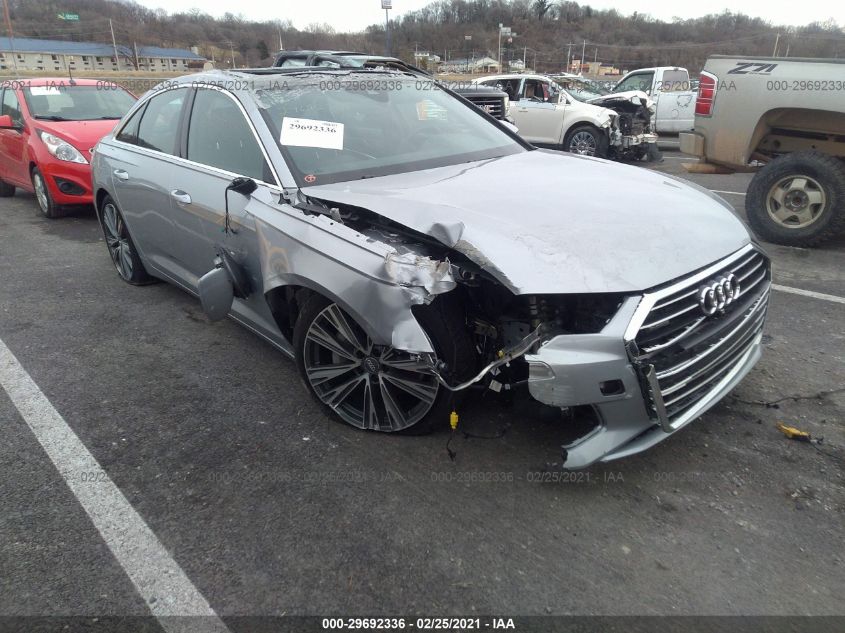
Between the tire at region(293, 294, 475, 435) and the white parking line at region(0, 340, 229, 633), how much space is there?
3.28 feet

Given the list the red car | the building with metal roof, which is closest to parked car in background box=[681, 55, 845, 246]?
the red car

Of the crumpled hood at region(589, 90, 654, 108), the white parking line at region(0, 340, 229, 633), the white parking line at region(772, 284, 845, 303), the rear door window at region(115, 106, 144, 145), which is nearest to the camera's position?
the white parking line at region(0, 340, 229, 633)

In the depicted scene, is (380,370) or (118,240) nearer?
(380,370)

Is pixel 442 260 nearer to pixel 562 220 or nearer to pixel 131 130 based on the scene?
pixel 562 220

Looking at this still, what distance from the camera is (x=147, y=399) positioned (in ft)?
10.9

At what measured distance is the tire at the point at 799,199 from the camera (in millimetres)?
5469

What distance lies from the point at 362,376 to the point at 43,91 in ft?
25.7

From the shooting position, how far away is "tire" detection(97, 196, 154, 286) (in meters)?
4.81

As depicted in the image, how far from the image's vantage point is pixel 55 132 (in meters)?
7.25

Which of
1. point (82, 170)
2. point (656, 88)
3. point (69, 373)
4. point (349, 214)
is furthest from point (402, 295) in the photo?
point (656, 88)

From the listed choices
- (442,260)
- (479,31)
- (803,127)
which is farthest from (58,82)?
(479,31)

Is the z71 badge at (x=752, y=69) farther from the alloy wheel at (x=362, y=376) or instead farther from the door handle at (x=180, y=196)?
the door handle at (x=180, y=196)

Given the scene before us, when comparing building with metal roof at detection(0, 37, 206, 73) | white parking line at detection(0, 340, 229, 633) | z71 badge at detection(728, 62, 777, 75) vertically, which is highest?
building with metal roof at detection(0, 37, 206, 73)

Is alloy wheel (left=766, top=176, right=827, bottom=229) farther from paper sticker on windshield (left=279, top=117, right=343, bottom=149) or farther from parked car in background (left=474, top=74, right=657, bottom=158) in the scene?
parked car in background (left=474, top=74, right=657, bottom=158)
